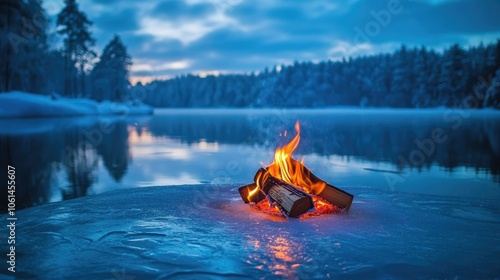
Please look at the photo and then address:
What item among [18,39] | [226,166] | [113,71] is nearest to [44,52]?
[113,71]

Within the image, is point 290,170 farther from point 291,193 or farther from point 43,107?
point 43,107

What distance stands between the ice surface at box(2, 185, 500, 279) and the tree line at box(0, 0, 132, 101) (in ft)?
148

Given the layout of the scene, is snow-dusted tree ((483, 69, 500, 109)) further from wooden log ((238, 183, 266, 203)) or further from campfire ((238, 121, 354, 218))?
wooden log ((238, 183, 266, 203))

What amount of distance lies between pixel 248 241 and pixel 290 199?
1327 mm

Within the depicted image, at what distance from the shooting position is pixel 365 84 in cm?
11256

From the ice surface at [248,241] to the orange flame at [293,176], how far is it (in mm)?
495

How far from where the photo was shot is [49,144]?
60.0 ft

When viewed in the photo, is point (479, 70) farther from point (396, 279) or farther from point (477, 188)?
point (396, 279)

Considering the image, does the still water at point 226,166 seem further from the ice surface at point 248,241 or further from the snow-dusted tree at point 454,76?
the snow-dusted tree at point 454,76

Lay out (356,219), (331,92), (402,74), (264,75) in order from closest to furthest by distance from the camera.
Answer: (356,219), (402,74), (331,92), (264,75)

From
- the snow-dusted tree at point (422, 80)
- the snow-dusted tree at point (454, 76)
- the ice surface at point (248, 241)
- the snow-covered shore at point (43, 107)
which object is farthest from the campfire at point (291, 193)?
the snow-dusted tree at point (422, 80)

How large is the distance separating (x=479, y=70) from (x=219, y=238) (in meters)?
86.7

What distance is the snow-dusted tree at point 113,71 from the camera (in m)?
75.5

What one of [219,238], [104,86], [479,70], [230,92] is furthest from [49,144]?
[230,92]
